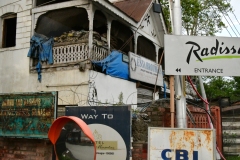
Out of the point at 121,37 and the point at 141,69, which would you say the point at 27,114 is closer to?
the point at 141,69

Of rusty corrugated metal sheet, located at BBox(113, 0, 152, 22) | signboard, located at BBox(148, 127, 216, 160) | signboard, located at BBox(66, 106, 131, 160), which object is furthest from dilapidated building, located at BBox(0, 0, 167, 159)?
signboard, located at BBox(148, 127, 216, 160)

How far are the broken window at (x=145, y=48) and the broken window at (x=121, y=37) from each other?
4.32 ft

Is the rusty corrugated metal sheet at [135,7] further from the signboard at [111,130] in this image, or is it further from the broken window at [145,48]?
the signboard at [111,130]

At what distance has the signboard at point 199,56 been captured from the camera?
5.45 meters

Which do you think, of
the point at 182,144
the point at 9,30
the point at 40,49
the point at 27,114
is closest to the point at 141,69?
the point at 40,49

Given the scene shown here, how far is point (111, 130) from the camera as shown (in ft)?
19.5

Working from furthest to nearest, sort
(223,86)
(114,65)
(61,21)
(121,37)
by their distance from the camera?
(223,86) → (121,37) → (61,21) → (114,65)

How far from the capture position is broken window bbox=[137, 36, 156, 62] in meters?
15.8

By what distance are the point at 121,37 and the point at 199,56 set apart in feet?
29.4

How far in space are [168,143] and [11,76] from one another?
9.00 metres

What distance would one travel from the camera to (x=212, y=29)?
2325 centimetres

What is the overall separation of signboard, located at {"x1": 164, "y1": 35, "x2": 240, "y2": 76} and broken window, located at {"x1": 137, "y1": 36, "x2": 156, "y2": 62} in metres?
9.98

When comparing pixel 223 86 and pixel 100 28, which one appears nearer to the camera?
pixel 100 28

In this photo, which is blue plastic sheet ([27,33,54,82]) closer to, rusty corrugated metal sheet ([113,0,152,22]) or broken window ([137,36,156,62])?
rusty corrugated metal sheet ([113,0,152,22])
